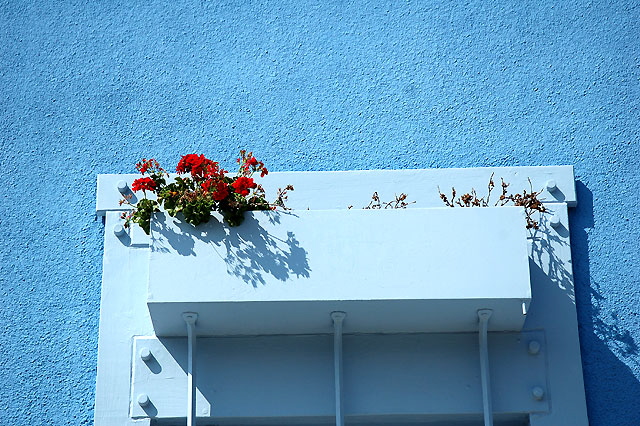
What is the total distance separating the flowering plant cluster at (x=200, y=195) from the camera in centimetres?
419

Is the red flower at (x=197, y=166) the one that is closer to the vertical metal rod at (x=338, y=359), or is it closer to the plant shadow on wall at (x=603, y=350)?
the vertical metal rod at (x=338, y=359)

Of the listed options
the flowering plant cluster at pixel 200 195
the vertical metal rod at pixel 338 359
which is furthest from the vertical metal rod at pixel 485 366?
the flowering plant cluster at pixel 200 195

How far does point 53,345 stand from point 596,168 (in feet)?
8.04

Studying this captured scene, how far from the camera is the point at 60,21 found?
510cm

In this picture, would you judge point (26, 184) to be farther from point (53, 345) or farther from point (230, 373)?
point (230, 373)

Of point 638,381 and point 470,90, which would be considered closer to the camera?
point 638,381

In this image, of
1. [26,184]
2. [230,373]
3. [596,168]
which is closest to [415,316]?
[230,373]

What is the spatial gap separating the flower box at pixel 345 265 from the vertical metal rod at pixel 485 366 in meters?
0.05

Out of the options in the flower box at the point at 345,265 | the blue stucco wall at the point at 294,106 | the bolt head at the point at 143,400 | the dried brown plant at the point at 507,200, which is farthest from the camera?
the blue stucco wall at the point at 294,106

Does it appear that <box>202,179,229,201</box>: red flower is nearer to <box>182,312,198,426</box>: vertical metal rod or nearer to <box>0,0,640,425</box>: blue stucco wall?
<box>182,312,198,426</box>: vertical metal rod

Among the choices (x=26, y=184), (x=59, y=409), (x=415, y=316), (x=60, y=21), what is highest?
(x=60, y=21)

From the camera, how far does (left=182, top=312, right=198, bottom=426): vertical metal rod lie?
4.24 m

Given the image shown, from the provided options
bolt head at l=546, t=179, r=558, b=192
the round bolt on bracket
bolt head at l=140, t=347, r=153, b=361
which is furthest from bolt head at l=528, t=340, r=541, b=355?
bolt head at l=140, t=347, r=153, b=361

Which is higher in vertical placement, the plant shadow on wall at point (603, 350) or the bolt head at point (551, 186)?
the bolt head at point (551, 186)
